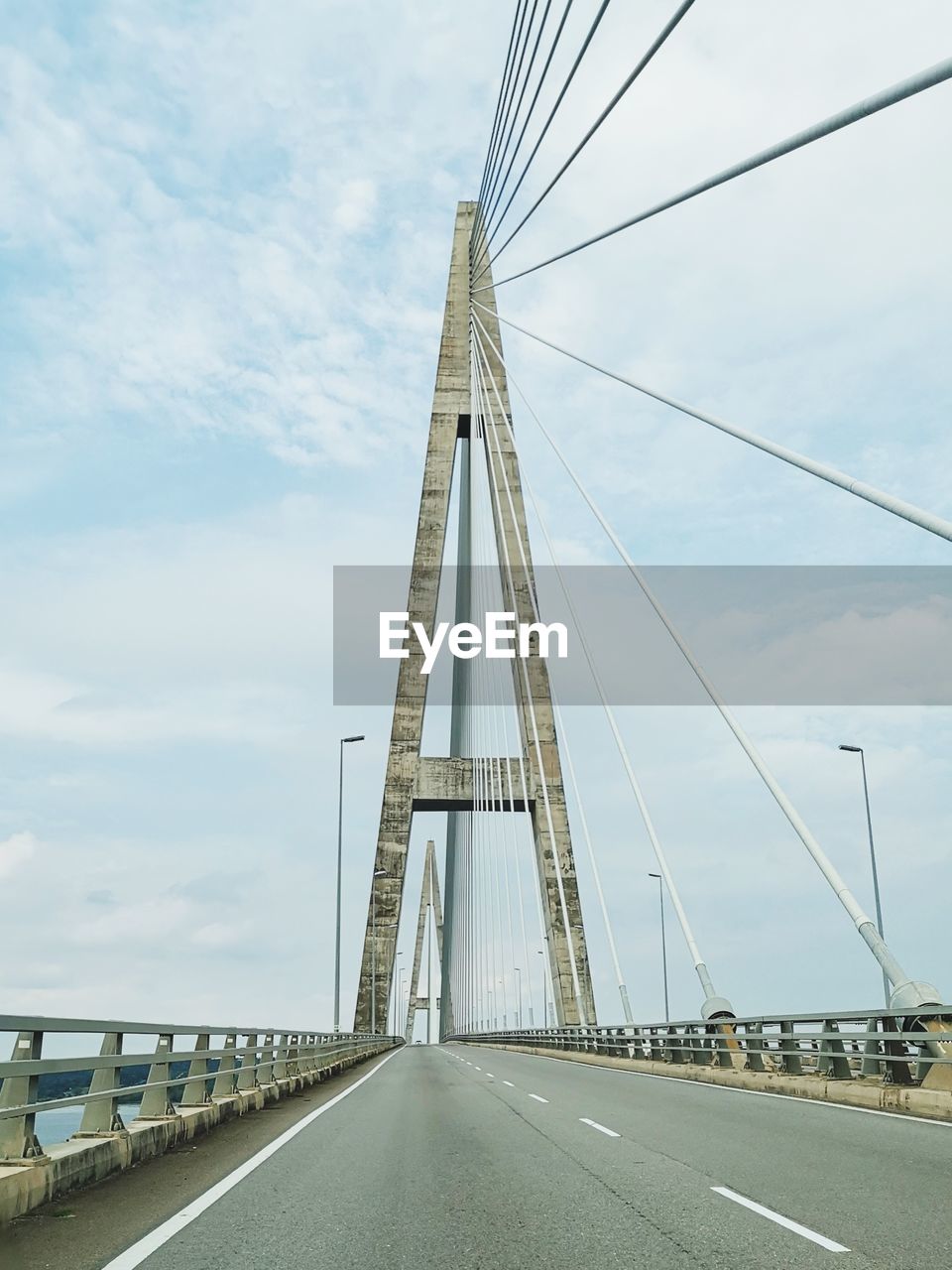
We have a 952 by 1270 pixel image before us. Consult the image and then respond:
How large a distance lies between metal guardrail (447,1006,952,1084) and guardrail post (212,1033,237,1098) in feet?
24.6

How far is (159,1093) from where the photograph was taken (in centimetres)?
1145

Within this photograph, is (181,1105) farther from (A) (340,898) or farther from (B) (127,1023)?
(A) (340,898)

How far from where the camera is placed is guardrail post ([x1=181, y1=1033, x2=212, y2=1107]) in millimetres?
13195

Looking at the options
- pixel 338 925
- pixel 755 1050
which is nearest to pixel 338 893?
pixel 338 925

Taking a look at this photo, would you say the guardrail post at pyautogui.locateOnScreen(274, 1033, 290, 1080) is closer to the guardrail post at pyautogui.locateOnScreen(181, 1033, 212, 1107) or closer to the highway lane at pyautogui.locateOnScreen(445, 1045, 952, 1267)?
→ the highway lane at pyautogui.locateOnScreen(445, 1045, 952, 1267)

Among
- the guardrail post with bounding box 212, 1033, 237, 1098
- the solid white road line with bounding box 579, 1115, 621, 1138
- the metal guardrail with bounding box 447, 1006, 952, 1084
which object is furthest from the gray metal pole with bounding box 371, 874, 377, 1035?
the solid white road line with bounding box 579, 1115, 621, 1138

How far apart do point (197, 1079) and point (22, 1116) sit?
20.0 feet

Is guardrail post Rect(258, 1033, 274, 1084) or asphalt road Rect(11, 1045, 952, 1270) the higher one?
guardrail post Rect(258, 1033, 274, 1084)

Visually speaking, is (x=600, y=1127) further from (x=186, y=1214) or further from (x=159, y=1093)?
(x=186, y=1214)

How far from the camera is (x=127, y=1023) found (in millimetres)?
9828

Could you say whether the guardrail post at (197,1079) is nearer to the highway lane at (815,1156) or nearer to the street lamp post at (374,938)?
the highway lane at (815,1156)

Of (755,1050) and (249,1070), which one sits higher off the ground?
(755,1050)

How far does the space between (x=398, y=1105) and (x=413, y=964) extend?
10524cm

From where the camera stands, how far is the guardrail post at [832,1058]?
57.4 ft
